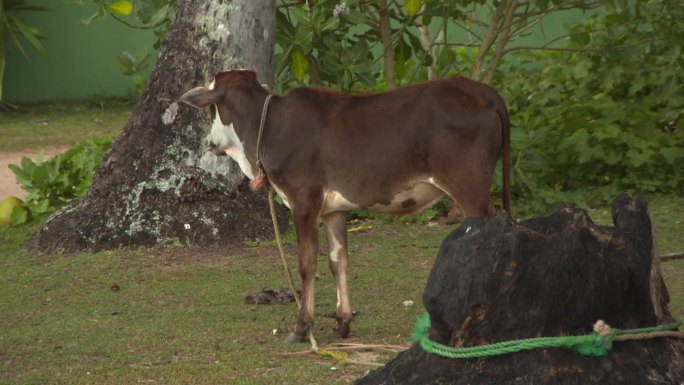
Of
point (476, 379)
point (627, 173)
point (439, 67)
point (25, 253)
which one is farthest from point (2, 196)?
point (476, 379)

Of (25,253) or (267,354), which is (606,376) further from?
(25,253)

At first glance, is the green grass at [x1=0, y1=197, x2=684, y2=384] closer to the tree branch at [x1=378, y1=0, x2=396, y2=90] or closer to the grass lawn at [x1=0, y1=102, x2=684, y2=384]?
the grass lawn at [x1=0, y1=102, x2=684, y2=384]

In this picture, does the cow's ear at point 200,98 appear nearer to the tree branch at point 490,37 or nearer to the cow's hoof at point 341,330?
the cow's hoof at point 341,330

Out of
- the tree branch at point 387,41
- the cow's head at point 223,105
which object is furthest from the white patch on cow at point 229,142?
the tree branch at point 387,41

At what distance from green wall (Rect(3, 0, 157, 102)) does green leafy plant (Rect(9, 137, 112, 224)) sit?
5351 mm

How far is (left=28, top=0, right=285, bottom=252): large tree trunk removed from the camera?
28.7 feet

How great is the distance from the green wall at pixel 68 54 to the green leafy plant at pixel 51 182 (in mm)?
5351

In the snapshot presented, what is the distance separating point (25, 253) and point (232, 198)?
56.8 inches

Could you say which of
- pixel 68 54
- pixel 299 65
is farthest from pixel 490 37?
pixel 68 54

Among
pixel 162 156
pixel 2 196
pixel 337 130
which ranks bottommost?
pixel 2 196

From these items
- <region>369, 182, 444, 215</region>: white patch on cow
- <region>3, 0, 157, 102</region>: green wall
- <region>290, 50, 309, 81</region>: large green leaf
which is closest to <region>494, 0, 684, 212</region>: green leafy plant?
<region>290, 50, 309, 81</region>: large green leaf

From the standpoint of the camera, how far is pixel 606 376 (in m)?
3.84

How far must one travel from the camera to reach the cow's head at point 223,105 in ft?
21.0

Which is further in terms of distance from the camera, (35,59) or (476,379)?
(35,59)
